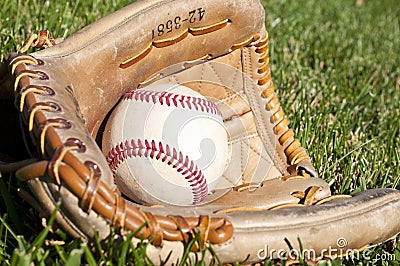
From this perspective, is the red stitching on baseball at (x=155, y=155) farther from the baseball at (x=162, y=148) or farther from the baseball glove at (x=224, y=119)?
the baseball glove at (x=224, y=119)

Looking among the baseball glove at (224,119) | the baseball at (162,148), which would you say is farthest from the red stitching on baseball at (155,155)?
the baseball glove at (224,119)

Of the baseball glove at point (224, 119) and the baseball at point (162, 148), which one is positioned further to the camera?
the baseball at point (162, 148)

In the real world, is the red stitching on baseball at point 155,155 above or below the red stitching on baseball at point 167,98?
below

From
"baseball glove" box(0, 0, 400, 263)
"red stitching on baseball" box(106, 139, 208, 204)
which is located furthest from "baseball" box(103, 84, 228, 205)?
"baseball glove" box(0, 0, 400, 263)

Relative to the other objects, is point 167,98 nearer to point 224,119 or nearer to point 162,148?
point 162,148

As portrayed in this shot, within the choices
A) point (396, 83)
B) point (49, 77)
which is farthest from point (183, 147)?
point (396, 83)

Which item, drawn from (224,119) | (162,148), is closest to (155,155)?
(162,148)

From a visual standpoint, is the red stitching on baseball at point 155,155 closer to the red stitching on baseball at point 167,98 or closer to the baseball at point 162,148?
the baseball at point 162,148
